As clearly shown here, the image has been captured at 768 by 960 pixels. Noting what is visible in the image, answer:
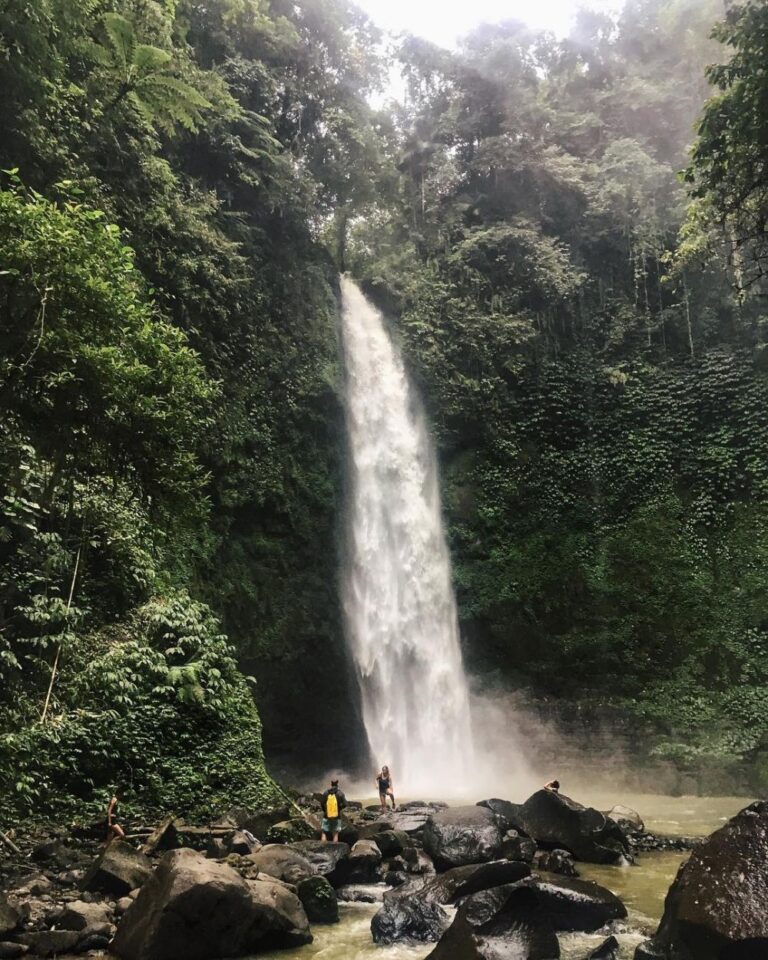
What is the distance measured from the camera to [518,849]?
8.12 m

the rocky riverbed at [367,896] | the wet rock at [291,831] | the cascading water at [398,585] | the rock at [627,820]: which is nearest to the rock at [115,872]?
the rocky riverbed at [367,896]

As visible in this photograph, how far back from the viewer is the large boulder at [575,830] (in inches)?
339

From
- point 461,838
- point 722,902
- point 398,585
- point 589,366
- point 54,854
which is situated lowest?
point 461,838

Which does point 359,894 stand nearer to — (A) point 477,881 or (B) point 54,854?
(A) point 477,881

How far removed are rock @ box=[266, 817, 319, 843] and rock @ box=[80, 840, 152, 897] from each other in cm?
219

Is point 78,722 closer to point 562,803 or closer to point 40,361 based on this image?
point 40,361

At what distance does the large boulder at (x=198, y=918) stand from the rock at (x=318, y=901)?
0.62m

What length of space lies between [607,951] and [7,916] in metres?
4.52

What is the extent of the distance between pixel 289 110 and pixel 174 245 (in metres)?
7.37

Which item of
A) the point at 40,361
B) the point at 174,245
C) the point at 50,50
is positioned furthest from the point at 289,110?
the point at 40,361

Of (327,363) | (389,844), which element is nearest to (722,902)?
(389,844)

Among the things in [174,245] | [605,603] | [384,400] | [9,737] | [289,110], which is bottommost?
[9,737]

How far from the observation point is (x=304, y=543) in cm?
1509

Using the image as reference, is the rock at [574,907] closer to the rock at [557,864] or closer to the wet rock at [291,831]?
the rock at [557,864]
